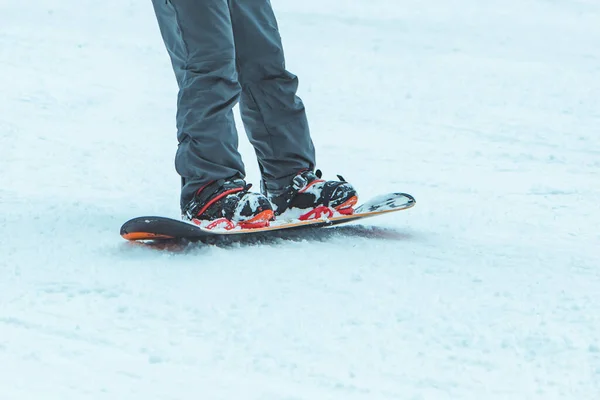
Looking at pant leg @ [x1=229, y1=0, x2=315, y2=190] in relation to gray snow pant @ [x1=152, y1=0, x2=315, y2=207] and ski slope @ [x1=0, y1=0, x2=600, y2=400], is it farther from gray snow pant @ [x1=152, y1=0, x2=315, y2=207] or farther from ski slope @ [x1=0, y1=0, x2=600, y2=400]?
ski slope @ [x1=0, y1=0, x2=600, y2=400]

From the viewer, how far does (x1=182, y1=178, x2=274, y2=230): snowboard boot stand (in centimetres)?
225

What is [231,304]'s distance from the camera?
1.78 m

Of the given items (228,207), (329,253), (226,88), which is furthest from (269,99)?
(329,253)

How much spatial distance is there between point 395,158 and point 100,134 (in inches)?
52.0

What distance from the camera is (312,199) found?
248 centimetres

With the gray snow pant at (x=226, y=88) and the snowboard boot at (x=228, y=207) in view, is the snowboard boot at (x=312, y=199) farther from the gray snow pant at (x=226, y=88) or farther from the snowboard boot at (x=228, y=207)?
the snowboard boot at (x=228, y=207)

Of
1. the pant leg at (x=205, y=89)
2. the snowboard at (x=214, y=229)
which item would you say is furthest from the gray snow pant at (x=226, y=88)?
the snowboard at (x=214, y=229)

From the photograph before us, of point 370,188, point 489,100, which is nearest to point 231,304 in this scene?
point 370,188

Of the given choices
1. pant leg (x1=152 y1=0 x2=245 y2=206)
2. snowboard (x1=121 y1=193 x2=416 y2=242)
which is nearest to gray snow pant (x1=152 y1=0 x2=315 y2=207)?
pant leg (x1=152 y1=0 x2=245 y2=206)

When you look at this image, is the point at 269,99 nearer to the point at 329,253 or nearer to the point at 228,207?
the point at 228,207

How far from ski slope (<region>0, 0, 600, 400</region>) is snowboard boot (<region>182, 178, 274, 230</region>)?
0.07 metres

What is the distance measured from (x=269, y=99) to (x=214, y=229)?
0.49 m

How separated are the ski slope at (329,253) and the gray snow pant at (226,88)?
247mm

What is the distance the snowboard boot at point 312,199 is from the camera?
246cm
